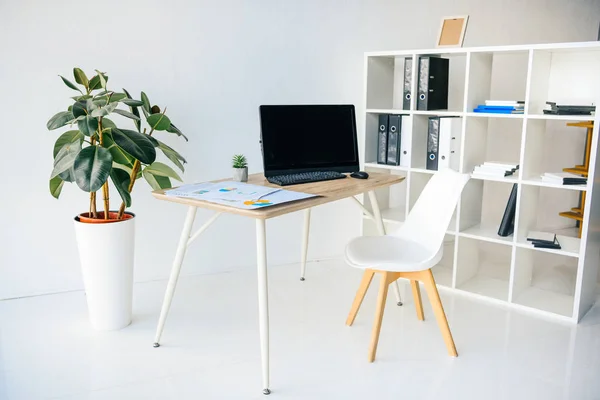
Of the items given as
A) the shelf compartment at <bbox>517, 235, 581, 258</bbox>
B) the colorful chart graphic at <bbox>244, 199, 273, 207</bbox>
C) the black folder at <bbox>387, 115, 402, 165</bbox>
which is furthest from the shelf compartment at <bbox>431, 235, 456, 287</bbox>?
the colorful chart graphic at <bbox>244, 199, 273, 207</bbox>

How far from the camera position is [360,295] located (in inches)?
116

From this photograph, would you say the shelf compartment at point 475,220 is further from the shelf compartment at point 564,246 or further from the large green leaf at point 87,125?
the large green leaf at point 87,125

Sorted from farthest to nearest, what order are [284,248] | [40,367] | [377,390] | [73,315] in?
[284,248] → [73,315] → [40,367] → [377,390]

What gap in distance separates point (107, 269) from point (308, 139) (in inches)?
50.7

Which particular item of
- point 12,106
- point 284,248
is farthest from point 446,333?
point 12,106

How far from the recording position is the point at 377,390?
2.38 meters

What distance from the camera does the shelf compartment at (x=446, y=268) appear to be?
12.1 ft

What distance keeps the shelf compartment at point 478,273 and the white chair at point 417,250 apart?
1.99ft

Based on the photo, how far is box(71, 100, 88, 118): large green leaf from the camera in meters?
2.64

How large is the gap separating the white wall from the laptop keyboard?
3.43 ft

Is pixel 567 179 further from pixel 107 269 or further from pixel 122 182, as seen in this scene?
pixel 107 269

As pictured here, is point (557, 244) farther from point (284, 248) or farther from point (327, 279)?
point (284, 248)

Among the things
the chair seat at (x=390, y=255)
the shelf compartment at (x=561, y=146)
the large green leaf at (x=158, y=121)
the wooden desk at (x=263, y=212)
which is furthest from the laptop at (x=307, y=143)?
the shelf compartment at (x=561, y=146)

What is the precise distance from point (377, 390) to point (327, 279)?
1.44 meters
